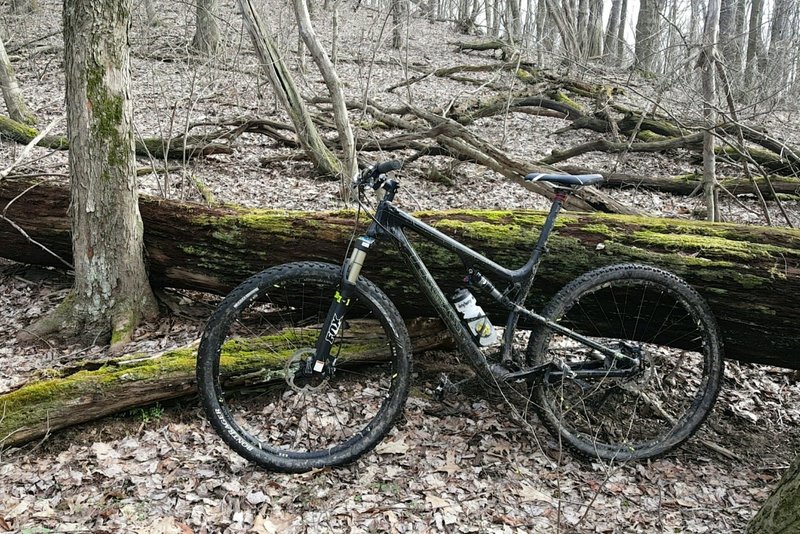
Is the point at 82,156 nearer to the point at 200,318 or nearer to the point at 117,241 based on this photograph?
the point at 117,241

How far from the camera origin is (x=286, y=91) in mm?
7090

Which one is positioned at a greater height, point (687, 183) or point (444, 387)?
point (687, 183)

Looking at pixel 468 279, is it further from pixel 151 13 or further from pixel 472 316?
pixel 151 13

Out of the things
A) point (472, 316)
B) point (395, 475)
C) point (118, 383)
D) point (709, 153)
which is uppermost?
point (709, 153)

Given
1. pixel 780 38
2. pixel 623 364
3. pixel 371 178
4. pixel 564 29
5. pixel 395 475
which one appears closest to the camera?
pixel 371 178

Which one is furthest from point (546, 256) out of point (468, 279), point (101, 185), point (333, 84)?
point (333, 84)

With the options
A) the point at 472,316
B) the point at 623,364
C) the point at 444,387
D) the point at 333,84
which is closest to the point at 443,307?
the point at 472,316

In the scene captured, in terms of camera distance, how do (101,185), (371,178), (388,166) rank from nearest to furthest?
(388,166), (371,178), (101,185)

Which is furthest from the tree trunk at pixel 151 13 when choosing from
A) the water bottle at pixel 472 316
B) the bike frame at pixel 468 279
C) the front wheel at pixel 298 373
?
the water bottle at pixel 472 316

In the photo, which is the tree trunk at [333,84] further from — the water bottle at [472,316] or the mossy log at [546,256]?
the water bottle at [472,316]

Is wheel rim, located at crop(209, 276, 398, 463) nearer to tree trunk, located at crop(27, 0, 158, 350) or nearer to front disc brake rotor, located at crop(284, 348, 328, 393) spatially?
front disc brake rotor, located at crop(284, 348, 328, 393)

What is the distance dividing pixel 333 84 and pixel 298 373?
4337 mm

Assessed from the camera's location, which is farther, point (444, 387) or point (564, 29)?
point (564, 29)

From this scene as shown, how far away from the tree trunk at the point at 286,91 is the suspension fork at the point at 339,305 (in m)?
4.37
